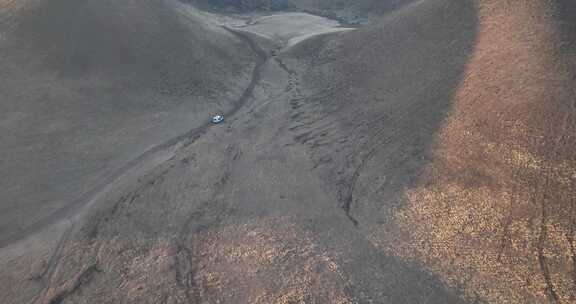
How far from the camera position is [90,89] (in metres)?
10.7

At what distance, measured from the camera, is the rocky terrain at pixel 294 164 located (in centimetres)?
607

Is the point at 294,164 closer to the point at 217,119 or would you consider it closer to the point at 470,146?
the point at 217,119

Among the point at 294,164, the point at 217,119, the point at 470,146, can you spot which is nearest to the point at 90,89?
the point at 217,119

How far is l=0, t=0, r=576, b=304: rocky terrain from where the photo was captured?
6066 mm

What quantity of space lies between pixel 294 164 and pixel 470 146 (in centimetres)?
362

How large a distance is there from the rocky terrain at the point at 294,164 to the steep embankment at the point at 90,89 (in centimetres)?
5

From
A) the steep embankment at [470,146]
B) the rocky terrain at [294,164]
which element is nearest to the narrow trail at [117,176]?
the rocky terrain at [294,164]

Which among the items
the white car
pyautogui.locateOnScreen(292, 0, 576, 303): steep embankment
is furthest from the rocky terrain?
the white car

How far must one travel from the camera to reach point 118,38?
1229 centimetres

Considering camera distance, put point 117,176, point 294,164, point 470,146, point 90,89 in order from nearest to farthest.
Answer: point 470,146
point 117,176
point 294,164
point 90,89

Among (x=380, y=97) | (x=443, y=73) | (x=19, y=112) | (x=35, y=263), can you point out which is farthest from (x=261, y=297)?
(x=19, y=112)

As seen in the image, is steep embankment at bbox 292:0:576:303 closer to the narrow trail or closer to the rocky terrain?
the rocky terrain

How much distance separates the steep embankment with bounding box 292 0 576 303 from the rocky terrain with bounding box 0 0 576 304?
0.04 m

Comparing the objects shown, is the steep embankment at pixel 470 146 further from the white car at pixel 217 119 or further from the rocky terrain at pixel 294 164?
the white car at pixel 217 119
